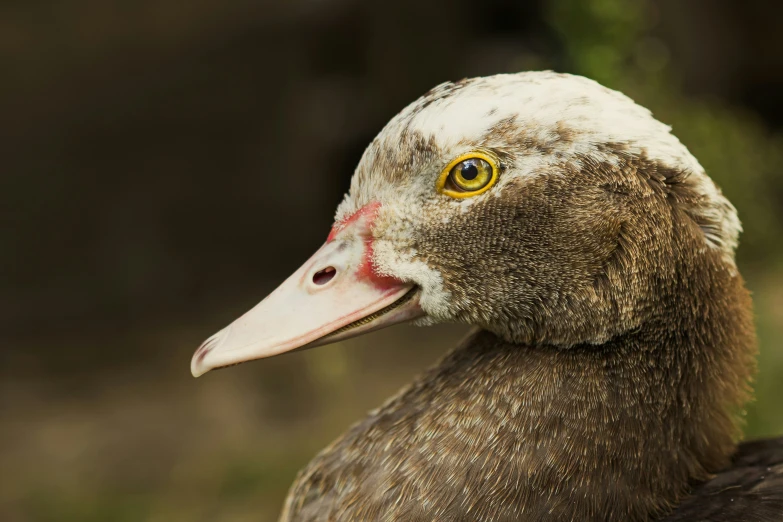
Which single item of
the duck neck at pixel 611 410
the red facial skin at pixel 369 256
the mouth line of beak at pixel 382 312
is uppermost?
the red facial skin at pixel 369 256

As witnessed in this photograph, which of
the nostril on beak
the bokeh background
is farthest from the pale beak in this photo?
the bokeh background

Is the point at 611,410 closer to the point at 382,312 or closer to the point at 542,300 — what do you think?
the point at 542,300

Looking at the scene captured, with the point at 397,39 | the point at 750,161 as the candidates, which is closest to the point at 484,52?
the point at 397,39

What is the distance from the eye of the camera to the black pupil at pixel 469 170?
159 centimetres

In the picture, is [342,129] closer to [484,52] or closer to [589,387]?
[484,52]

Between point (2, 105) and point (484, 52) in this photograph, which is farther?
point (484, 52)

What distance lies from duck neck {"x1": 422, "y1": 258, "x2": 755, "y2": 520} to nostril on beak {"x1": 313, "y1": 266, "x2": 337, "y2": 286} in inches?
16.1

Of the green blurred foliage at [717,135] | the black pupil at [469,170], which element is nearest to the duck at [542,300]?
the black pupil at [469,170]

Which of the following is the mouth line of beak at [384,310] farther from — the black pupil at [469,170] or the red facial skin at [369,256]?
the black pupil at [469,170]

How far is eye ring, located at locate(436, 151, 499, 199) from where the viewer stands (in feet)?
5.19

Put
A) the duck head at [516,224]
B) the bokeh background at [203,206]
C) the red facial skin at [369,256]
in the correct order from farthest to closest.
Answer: the bokeh background at [203,206], the red facial skin at [369,256], the duck head at [516,224]

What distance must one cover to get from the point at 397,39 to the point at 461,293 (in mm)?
3277

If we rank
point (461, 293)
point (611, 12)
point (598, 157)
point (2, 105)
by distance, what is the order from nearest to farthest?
point (598, 157) → point (461, 293) → point (2, 105) → point (611, 12)

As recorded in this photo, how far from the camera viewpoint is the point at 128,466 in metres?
4.33
